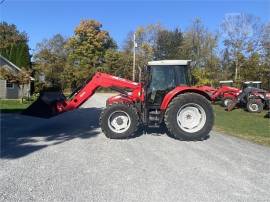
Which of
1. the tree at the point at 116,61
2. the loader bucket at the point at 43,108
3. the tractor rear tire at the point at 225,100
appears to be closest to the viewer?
the loader bucket at the point at 43,108

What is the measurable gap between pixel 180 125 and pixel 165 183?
523 centimetres

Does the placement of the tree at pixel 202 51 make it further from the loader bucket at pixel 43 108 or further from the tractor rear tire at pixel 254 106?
the loader bucket at pixel 43 108

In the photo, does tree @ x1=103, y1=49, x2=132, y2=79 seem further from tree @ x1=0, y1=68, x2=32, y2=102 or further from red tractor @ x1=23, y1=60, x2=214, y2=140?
red tractor @ x1=23, y1=60, x2=214, y2=140

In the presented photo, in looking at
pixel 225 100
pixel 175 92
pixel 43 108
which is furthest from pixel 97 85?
pixel 225 100

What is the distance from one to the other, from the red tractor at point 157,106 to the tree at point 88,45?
2201 inches

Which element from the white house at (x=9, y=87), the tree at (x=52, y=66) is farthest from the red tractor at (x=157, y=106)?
the tree at (x=52, y=66)

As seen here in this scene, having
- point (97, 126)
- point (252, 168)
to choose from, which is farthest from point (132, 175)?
point (97, 126)

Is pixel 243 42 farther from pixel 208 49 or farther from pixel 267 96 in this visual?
pixel 267 96

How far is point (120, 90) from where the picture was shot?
13.1 metres

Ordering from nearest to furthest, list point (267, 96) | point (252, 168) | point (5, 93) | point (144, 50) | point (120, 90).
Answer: point (252, 168) → point (120, 90) → point (267, 96) → point (5, 93) → point (144, 50)

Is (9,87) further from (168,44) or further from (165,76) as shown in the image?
(165,76)

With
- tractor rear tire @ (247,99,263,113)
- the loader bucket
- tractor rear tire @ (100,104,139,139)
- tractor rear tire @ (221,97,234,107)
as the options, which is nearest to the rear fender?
tractor rear tire @ (100,104,139,139)

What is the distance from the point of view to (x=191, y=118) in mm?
11977

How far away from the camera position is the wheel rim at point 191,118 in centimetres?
1181
